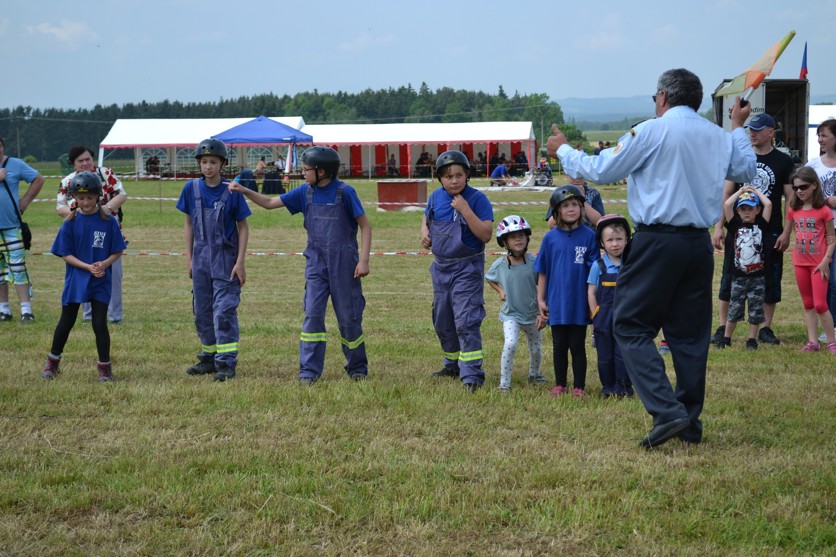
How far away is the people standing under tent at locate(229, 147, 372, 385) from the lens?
25.1 ft

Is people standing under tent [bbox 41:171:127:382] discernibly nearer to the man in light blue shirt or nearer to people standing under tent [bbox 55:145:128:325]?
people standing under tent [bbox 55:145:128:325]

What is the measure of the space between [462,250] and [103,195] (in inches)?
190

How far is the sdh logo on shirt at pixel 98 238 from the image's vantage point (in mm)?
7914

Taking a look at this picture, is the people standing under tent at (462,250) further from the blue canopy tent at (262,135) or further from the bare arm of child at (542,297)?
the blue canopy tent at (262,135)

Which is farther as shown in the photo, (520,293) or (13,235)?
(13,235)

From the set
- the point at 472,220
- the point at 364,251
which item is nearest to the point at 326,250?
the point at 364,251

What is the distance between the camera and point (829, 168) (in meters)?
9.20

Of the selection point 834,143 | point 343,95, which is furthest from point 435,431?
point 343,95

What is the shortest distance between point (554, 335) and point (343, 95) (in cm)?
13801

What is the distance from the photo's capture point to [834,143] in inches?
353

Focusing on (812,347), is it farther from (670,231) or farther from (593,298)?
(670,231)

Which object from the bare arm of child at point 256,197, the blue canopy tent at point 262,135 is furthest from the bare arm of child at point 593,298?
the blue canopy tent at point 262,135

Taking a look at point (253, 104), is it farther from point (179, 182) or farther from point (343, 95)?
point (179, 182)

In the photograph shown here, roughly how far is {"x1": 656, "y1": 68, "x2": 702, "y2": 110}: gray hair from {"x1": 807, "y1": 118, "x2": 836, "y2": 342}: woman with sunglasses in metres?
3.84
